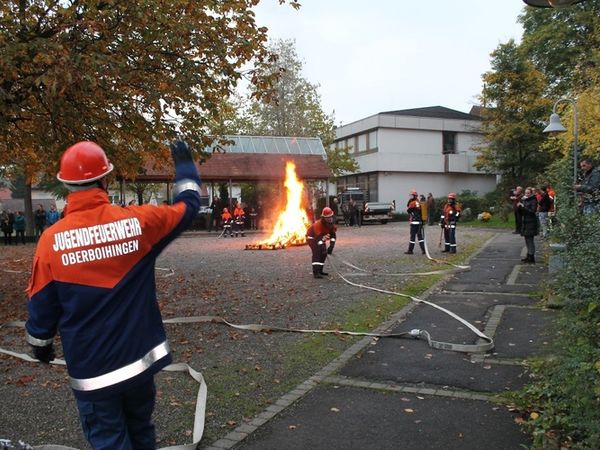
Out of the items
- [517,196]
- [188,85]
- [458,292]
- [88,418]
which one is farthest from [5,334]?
[517,196]

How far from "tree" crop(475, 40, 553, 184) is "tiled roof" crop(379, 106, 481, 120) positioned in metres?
13.0

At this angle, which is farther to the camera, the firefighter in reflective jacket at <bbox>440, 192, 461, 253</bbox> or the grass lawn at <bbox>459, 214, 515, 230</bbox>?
the grass lawn at <bbox>459, 214, 515, 230</bbox>

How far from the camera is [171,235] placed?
306cm

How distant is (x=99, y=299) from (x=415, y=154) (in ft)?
162

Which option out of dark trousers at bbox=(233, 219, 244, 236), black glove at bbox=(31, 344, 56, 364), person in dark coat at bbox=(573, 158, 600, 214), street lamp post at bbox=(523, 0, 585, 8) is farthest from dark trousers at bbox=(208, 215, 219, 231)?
black glove at bbox=(31, 344, 56, 364)

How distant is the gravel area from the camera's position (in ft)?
15.3

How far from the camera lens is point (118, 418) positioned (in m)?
2.80

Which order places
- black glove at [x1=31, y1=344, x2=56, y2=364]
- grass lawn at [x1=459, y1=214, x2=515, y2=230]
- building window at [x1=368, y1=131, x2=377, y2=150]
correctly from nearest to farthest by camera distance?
black glove at [x1=31, y1=344, x2=56, y2=364] < grass lawn at [x1=459, y1=214, x2=515, y2=230] < building window at [x1=368, y1=131, x2=377, y2=150]

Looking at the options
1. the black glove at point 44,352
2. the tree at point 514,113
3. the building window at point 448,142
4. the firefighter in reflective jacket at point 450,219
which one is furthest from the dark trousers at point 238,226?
the building window at point 448,142

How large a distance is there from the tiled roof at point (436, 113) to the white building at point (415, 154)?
109 millimetres

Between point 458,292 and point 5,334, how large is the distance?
25.8ft

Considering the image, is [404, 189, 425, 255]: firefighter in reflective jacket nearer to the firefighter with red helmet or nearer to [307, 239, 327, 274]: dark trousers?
[307, 239, 327, 274]: dark trousers

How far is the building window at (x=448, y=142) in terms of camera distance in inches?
2051

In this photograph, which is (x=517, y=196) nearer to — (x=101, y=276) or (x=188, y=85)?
(x=188, y=85)
